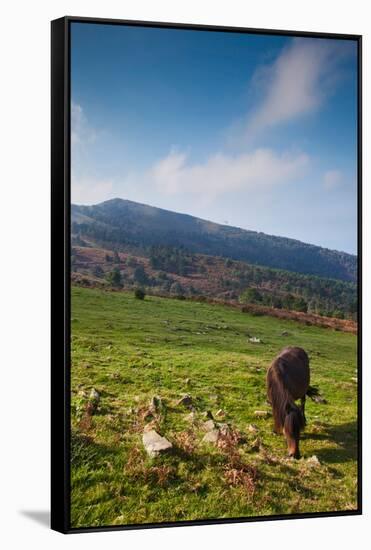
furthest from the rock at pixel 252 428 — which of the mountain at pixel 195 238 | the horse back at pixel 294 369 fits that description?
the mountain at pixel 195 238

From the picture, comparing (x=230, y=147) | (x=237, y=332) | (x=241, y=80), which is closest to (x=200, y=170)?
(x=230, y=147)

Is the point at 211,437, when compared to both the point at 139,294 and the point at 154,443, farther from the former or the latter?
the point at 139,294

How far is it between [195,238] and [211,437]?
2.02 m

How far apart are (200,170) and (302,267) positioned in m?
1.51

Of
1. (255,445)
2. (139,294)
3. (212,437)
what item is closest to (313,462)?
(255,445)

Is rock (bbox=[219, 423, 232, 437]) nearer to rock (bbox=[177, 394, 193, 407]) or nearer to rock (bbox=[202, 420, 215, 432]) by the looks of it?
rock (bbox=[202, 420, 215, 432])

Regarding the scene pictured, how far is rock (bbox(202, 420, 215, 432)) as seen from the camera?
8.19 metres

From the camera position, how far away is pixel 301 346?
28.7 feet

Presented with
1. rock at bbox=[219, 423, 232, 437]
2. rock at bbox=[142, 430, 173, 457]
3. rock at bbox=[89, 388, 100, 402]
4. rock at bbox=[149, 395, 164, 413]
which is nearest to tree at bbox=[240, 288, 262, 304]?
rock at bbox=[219, 423, 232, 437]

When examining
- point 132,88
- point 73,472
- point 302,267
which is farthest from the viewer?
point 302,267

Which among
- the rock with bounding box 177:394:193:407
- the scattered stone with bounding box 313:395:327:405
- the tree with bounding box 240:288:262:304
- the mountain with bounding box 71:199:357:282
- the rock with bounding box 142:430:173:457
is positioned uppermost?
the mountain with bounding box 71:199:357:282

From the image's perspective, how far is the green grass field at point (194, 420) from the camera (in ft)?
25.8

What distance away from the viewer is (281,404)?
851 cm

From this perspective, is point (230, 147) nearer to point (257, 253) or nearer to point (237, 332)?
point (257, 253)
